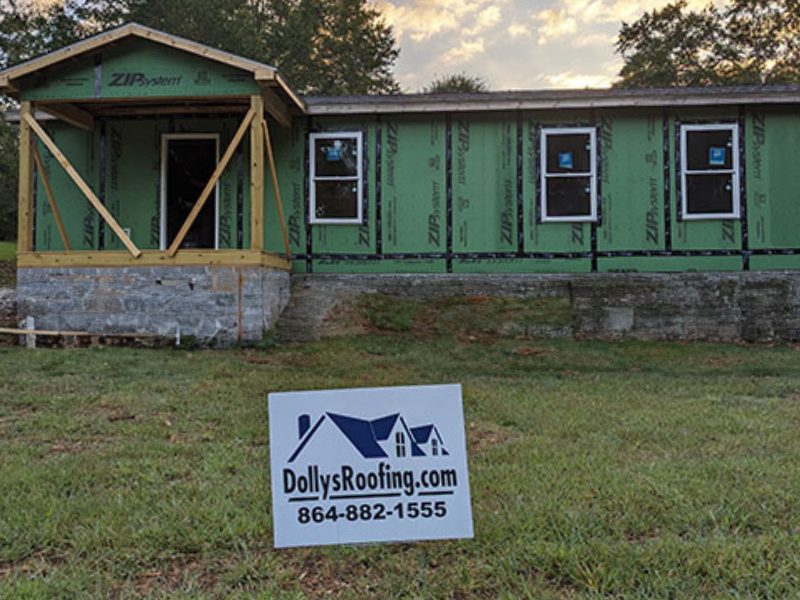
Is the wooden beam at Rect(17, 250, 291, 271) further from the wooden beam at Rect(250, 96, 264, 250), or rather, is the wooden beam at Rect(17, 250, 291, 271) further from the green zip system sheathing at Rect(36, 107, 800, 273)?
the green zip system sheathing at Rect(36, 107, 800, 273)

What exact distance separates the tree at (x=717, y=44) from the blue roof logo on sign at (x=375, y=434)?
24374mm

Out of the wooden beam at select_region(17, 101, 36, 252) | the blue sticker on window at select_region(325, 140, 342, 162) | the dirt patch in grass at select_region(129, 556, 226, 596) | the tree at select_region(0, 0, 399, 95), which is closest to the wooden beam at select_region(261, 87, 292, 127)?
the blue sticker on window at select_region(325, 140, 342, 162)

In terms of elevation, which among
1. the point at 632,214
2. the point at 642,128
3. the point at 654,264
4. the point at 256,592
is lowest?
the point at 256,592

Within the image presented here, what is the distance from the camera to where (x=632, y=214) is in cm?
984

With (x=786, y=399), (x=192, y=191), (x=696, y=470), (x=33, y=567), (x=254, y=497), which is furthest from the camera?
(x=192, y=191)

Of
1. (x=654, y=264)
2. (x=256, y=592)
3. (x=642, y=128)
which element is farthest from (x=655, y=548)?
(x=642, y=128)

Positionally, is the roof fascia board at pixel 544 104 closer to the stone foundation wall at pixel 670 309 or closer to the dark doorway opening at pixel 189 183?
the dark doorway opening at pixel 189 183

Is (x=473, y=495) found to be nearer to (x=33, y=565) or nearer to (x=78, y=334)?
(x=33, y=565)

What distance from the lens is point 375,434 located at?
208cm

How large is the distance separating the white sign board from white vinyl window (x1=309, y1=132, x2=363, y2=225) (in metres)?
8.24

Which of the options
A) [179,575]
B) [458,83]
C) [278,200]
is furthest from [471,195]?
[458,83]

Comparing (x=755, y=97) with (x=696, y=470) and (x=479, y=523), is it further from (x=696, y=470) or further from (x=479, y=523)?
(x=479, y=523)

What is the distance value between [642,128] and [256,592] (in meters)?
9.89

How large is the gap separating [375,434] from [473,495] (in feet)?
3.20
